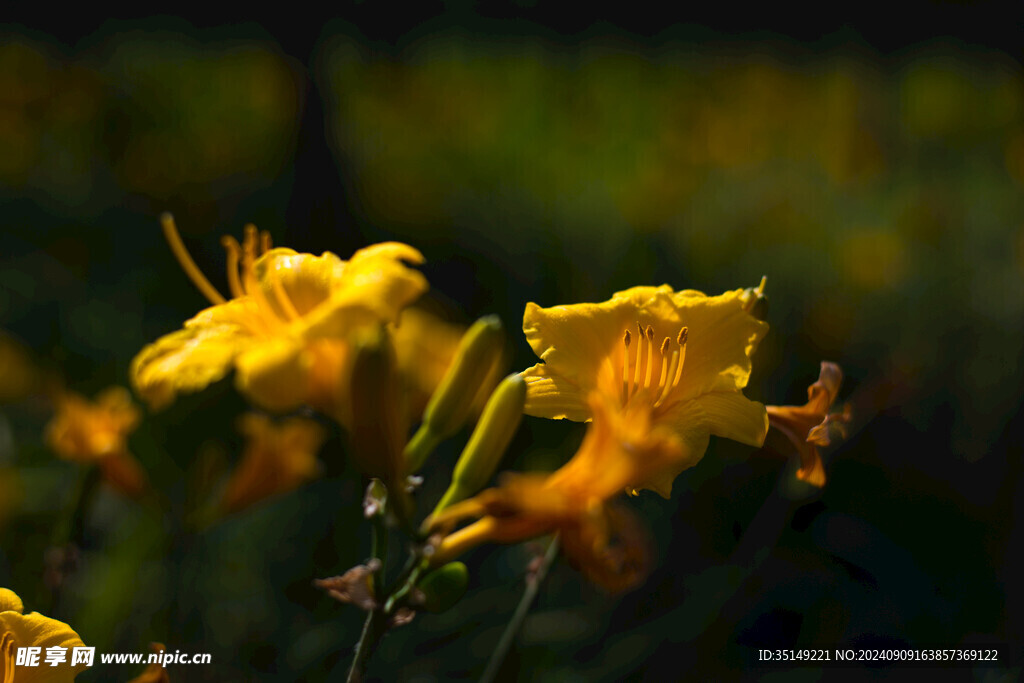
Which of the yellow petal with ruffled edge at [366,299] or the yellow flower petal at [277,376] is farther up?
the yellow petal with ruffled edge at [366,299]

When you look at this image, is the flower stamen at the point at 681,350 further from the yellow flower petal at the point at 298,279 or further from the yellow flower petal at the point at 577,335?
the yellow flower petal at the point at 298,279

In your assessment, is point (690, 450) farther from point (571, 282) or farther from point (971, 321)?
point (971, 321)

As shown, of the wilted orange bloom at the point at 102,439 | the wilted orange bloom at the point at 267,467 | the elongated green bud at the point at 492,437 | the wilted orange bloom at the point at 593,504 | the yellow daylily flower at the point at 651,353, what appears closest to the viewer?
the wilted orange bloom at the point at 593,504

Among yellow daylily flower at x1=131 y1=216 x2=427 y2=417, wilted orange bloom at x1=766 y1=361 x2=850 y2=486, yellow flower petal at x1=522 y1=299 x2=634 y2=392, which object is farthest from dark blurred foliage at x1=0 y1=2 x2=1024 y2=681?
yellow daylily flower at x1=131 y1=216 x2=427 y2=417

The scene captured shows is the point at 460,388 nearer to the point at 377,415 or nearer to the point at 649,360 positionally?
the point at 377,415

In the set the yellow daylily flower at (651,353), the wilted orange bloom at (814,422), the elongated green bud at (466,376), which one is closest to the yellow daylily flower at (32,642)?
the elongated green bud at (466,376)

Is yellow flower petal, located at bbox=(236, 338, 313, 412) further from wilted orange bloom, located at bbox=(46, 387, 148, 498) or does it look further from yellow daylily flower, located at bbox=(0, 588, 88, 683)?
wilted orange bloom, located at bbox=(46, 387, 148, 498)

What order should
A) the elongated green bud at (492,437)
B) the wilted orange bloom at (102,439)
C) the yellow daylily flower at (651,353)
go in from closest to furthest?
1. the elongated green bud at (492,437)
2. the yellow daylily flower at (651,353)
3. the wilted orange bloom at (102,439)
